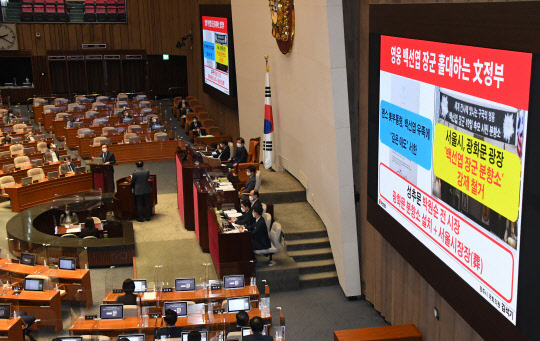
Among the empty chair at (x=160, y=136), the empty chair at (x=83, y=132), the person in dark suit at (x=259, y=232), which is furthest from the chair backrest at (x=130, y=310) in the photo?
the empty chair at (x=83, y=132)

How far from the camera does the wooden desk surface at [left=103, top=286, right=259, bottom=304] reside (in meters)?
9.34

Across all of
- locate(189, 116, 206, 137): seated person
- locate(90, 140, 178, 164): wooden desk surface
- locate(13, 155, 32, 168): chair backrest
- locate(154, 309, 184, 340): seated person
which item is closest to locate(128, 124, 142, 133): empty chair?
locate(90, 140, 178, 164): wooden desk surface

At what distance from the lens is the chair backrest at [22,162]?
16172 millimetres

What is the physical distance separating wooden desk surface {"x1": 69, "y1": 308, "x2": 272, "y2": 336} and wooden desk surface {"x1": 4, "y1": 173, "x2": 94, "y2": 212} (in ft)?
22.6

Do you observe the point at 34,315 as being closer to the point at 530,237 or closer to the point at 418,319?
the point at 418,319

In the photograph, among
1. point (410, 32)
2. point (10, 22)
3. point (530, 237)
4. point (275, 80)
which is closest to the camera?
point (530, 237)

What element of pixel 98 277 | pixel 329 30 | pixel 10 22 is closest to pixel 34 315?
pixel 98 277

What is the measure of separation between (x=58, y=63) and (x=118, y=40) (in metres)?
2.61

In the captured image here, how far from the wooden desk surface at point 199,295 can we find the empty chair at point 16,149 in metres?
8.82

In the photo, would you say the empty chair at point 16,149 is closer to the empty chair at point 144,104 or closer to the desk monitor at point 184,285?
the empty chair at point 144,104

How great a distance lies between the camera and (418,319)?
8.59 meters

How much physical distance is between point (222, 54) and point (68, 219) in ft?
26.8

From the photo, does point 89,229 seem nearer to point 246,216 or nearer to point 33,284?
point 33,284

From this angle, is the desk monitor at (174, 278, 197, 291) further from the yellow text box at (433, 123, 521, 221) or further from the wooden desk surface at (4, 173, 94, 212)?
the wooden desk surface at (4, 173, 94, 212)
